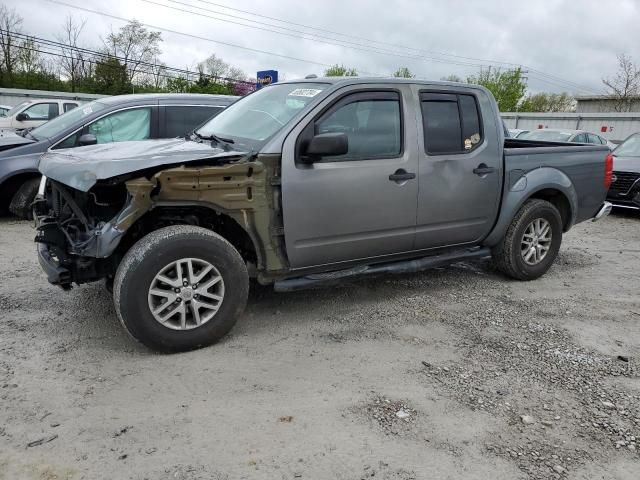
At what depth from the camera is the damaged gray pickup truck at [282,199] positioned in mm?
3273

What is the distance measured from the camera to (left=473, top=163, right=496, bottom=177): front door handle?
4.56 metres

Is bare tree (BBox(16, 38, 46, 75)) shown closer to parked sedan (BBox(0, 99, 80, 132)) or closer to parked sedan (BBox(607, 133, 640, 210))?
parked sedan (BBox(0, 99, 80, 132))

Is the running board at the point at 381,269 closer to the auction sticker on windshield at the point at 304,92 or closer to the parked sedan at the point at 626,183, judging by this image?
the auction sticker on windshield at the point at 304,92

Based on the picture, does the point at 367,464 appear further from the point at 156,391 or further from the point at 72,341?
the point at 72,341

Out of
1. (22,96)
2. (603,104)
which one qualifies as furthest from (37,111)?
(603,104)

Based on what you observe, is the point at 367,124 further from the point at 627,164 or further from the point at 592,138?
the point at 592,138

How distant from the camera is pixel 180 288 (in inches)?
132

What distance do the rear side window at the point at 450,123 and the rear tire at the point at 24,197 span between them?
5.12 meters

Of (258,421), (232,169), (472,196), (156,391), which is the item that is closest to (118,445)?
(156,391)

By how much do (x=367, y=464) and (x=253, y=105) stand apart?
3.04 m

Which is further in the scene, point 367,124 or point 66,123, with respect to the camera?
point 66,123

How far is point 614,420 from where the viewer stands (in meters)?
2.86

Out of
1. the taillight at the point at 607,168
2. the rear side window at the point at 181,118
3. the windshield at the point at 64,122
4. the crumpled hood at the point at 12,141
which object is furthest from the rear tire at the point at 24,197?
the taillight at the point at 607,168

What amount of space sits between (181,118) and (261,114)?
10.4ft
